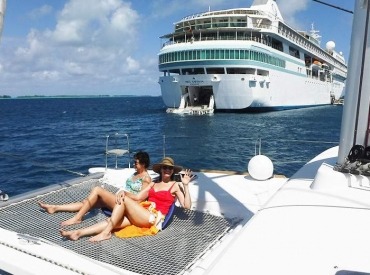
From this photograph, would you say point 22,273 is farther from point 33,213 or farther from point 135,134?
point 135,134

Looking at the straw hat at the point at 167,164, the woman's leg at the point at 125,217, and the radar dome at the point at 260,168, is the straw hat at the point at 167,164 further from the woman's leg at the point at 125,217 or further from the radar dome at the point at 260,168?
the radar dome at the point at 260,168

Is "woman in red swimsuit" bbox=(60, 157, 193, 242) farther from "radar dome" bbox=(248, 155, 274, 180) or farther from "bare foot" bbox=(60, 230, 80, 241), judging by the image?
"radar dome" bbox=(248, 155, 274, 180)

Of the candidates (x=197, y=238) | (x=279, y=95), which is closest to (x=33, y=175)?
(x=197, y=238)

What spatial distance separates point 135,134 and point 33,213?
2252cm

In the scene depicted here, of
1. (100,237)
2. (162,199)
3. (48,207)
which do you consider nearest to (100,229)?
(100,237)

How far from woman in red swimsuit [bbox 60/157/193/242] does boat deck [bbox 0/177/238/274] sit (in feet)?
0.35

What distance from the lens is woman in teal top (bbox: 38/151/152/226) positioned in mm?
5031

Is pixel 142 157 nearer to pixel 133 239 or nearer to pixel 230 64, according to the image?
pixel 133 239

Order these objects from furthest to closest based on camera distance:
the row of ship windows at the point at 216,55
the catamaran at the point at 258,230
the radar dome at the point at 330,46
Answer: the radar dome at the point at 330,46 → the row of ship windows at the point at 216,55 → the catamaran at the point at 258,230

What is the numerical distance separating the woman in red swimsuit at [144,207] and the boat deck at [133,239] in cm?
11

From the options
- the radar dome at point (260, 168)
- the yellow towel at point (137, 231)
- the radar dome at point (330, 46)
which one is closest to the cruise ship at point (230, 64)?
the radar dome at point (330, 46)

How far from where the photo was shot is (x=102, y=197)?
5.05m

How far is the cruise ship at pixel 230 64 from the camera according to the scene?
40.6m

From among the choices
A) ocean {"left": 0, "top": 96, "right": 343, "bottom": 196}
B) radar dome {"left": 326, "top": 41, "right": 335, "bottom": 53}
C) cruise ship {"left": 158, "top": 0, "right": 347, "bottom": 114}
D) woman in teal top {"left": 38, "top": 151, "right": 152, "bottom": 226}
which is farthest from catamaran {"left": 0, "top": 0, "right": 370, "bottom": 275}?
radar dome {"left": 326, "top": 41, "right": 335, "bottom": 53}
